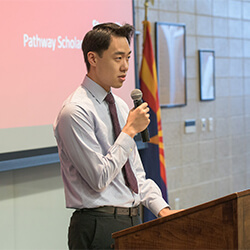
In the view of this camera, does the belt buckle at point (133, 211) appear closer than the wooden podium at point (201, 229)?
No

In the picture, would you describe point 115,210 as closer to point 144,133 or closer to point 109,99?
point 144,133

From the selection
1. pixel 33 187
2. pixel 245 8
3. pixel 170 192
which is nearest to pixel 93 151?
pixel 33 187

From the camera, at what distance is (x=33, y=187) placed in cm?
295

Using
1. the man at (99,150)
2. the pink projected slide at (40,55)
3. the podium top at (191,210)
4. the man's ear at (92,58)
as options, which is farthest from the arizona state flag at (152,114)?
the podium top at (191,210)

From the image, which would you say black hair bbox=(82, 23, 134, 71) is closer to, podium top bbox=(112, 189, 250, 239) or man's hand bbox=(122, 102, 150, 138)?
man's hand bbox=(122, 102, 150, 138)

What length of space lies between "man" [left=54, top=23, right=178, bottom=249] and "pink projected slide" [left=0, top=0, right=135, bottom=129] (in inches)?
44.3

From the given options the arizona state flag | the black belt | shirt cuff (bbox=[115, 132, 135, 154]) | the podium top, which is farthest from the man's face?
the arizona state flag

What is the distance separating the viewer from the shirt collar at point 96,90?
5.60 ft

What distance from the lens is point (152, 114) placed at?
3.42m

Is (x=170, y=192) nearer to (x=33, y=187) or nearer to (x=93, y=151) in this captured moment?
(x=33, y=187)

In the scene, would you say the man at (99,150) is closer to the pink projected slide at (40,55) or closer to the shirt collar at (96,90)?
the shirt collar at (96,90)

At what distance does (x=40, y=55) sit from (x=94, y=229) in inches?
61.4

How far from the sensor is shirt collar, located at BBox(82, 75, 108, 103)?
1707 millimetres

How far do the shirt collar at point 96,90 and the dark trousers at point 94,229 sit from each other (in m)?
0.46
